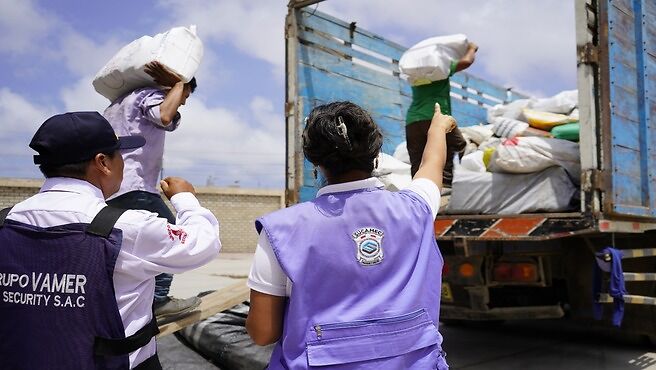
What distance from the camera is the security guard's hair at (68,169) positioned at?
1.30 m

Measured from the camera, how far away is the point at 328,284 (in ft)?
3.92

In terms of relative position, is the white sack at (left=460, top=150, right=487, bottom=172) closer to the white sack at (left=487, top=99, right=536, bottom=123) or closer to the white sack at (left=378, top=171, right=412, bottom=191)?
the white sack at (left=378, top=171, right=412, bottom=191)

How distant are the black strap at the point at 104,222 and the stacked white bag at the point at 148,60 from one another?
1.06 metres

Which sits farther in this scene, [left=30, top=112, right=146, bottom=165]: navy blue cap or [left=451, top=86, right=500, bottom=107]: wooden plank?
[left=451, top=86, right=500, bottom=107]: wooden plank

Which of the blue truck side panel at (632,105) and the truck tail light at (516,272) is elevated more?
the blue truck side panel at (632,105)

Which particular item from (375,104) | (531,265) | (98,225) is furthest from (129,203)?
(375,104)

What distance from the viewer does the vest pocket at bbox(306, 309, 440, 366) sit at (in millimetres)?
1168

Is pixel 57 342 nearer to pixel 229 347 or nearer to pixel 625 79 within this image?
pixel 229 347

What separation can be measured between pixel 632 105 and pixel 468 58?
1071 mm

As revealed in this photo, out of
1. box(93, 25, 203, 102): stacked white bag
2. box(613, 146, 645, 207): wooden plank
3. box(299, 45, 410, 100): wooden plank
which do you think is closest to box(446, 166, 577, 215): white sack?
box(613, 146, 645, 207): wooden plank

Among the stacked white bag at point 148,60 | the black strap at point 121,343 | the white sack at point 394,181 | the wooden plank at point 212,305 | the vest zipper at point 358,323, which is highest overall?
the stacked white bag at point 148,60

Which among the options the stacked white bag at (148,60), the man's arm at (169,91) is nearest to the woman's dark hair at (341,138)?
the man's arm at (169,91)

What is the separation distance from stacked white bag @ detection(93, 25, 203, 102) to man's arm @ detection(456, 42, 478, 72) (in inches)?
84.9

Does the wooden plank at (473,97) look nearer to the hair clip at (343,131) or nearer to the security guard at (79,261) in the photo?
the hair clip at (343,131)
